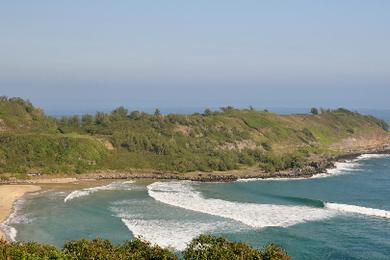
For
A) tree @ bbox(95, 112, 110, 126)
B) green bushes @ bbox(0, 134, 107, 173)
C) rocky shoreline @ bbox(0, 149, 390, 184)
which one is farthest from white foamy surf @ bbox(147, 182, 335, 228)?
tree @ bbox(95, 112, 110, 126)

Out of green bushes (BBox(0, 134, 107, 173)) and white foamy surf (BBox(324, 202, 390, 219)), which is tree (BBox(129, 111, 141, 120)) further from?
white foamy surf (BBox(324, 202, 390, 219))

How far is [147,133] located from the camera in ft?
433

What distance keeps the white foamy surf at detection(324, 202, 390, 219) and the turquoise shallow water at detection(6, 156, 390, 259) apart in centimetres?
14

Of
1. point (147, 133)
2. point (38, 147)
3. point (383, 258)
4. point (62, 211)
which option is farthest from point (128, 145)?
point (383, 258)

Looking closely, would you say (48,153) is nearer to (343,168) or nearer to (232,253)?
(343,168)

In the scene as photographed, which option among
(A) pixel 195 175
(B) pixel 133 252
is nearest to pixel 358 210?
(A) pixel 195 175

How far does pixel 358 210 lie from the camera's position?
76.6 metres

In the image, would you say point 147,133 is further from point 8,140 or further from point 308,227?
point 308,227

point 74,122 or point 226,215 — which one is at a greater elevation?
point 74,122

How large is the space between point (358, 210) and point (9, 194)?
5366 centimetres

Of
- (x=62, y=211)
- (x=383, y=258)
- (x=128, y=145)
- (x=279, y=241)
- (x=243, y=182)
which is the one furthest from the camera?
(x=128, y=145)

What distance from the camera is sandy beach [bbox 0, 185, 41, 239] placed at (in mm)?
74325

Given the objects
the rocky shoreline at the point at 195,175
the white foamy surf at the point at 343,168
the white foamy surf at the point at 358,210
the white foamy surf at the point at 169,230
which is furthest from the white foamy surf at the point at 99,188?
the white foamy surf at the point at 358,210

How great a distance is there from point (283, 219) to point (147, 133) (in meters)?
66.5
